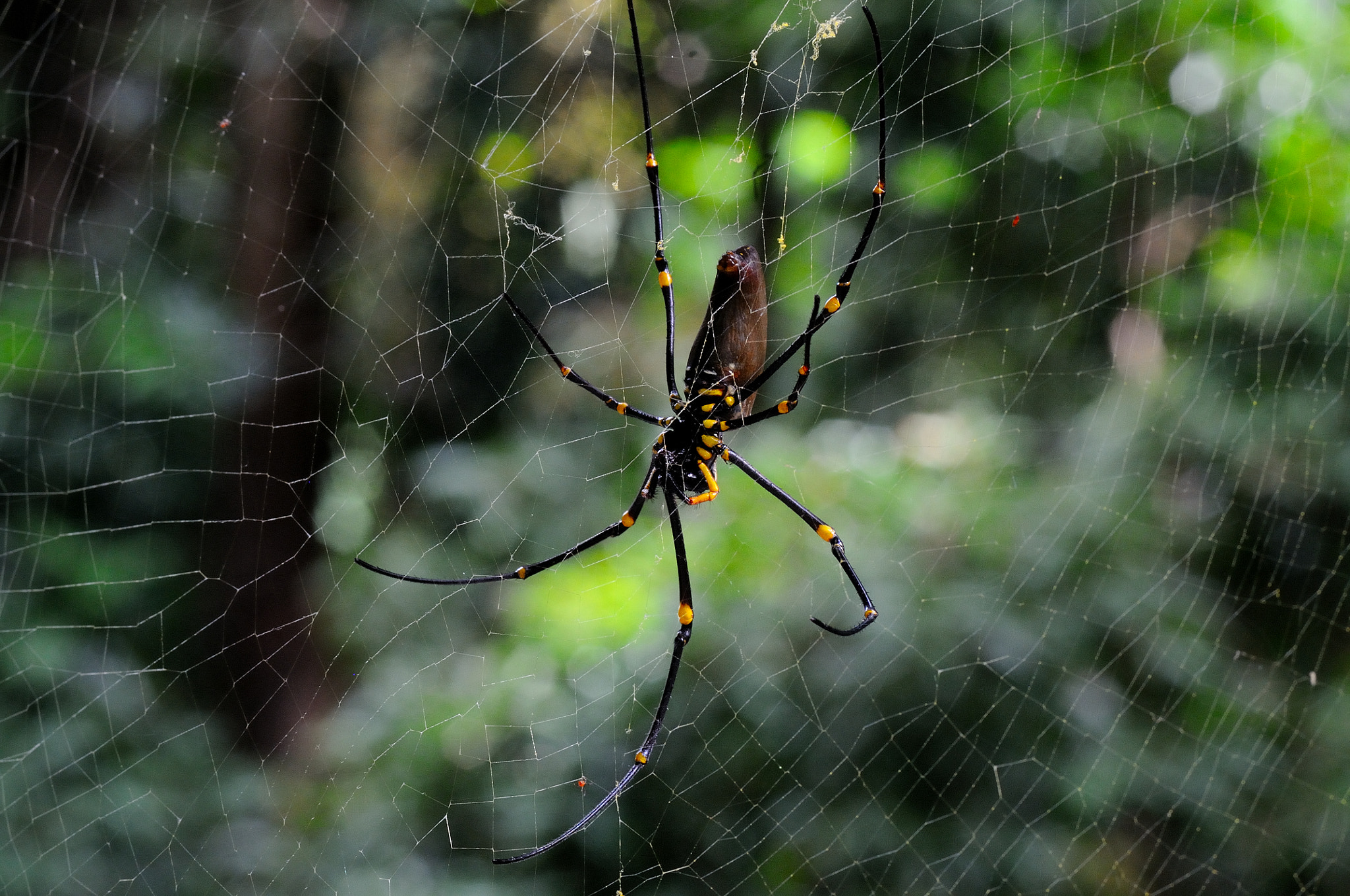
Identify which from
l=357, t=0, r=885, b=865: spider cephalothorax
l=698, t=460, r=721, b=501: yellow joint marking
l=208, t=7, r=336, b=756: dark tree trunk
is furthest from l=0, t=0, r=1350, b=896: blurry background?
l=698, t=460, r=721, b=501: yellow joint marking

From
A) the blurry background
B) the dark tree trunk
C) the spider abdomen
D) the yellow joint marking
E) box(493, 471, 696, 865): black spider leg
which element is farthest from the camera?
the dark tree trunk

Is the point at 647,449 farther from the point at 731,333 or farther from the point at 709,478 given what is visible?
the point at 731,333

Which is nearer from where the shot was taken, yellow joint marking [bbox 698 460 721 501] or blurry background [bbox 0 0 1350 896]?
yellow joint marking [bbox 698 460 721 501]

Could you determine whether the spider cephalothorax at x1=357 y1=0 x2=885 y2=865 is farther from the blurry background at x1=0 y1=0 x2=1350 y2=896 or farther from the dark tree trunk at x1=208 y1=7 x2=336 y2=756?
the dark tree trunk at x1=208 y1=7 x2=336 y2=756

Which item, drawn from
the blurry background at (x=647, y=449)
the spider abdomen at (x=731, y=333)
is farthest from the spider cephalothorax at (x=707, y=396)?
the blurry background at (x=647, y=449)

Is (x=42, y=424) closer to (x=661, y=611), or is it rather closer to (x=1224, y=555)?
(x=661, y=611)
